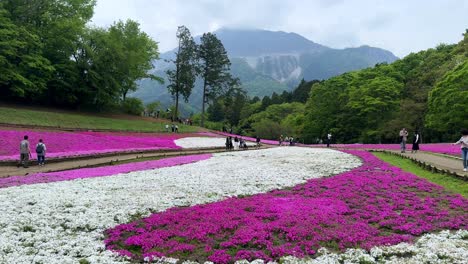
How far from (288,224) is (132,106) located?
70.6 meters

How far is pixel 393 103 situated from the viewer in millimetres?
75125

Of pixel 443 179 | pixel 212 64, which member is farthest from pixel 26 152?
pixel 212 64

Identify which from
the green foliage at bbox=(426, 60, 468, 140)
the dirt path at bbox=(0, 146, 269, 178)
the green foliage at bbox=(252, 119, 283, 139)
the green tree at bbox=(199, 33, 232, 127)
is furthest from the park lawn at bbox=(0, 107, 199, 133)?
the green foliage at bbox=(426, 60, 468, 140)

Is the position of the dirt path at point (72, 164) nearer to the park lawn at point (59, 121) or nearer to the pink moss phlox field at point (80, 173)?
the pink moss phlox field at point (80, 173)

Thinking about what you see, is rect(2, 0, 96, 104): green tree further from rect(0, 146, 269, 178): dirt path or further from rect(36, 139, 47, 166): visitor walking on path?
rect(36, 139, 47, 166): visitor walking on path

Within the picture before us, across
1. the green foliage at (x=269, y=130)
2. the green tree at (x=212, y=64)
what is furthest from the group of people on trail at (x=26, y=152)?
the green foliage at (x=269, y=130)

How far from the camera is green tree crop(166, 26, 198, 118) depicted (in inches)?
3462

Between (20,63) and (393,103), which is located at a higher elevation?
(20,63)

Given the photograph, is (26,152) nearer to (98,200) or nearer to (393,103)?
(98,200)

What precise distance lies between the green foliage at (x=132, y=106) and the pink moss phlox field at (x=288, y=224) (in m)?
65.0

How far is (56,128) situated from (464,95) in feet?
170

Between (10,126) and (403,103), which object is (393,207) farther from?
(403,103)

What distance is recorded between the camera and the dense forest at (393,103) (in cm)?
5353

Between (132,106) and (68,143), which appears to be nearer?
(68,143)
